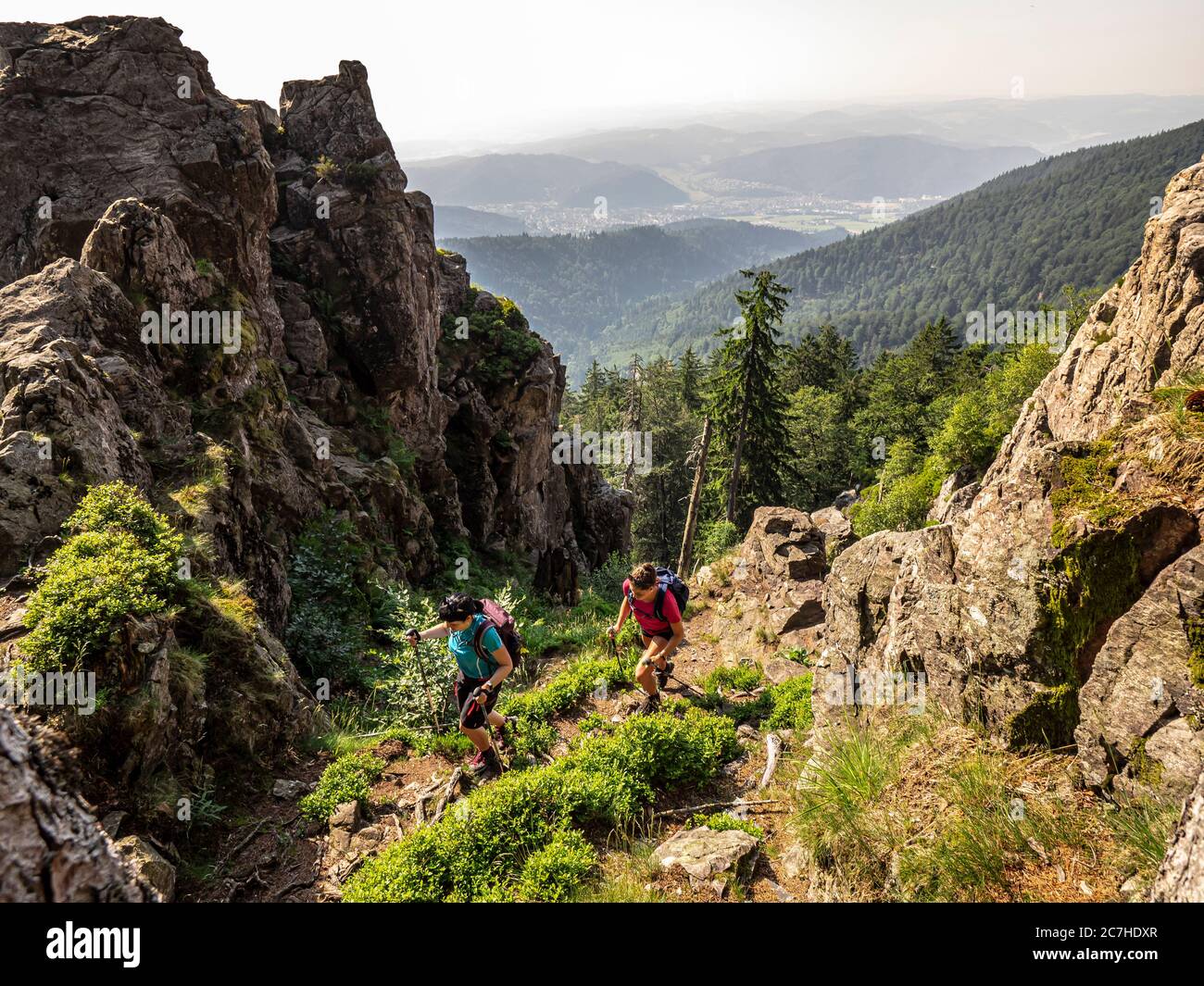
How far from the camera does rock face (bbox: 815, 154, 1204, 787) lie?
426cm

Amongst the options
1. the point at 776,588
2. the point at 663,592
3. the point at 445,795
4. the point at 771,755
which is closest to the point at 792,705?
the point at 771,755

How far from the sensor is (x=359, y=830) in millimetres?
6246

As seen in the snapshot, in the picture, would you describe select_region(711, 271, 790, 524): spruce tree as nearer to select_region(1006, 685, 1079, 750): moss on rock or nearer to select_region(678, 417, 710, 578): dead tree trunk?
select_region(678, 417, 710, 578): dead tree trunk

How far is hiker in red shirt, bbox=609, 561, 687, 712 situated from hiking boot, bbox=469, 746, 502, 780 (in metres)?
2.28

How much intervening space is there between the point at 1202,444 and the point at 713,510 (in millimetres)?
36174

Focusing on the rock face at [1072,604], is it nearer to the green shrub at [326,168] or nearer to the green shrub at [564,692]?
the green shrub at [564,692]

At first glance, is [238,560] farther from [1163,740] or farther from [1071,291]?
[1071,291]

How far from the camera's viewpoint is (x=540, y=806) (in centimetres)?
571

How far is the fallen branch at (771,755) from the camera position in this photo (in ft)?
21.7

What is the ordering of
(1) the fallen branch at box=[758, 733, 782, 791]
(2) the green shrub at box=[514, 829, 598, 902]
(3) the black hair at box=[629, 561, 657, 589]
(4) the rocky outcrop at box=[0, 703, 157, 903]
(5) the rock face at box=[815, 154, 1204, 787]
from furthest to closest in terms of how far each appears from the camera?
(3) the black hair at box=[629, 561, 657, 589] → (1) the fallen branch at box=[758, 733, 782, 791] → (2) the green shrub at box=[514, 829, 598, 902] → (5) the rock face at box=[815, 154, 1204, 787] → (4) the rocky outcrop at box=[0, 703, 157, 903]

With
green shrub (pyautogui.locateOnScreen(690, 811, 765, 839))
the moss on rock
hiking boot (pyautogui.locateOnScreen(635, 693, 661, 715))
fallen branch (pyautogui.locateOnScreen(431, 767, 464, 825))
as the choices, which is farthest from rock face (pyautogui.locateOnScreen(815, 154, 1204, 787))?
fallen branch (pyautogui.locateOnScreen(431, 767, 464, 825))

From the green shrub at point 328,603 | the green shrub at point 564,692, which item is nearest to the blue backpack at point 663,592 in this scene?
the green shrub at point 564,692

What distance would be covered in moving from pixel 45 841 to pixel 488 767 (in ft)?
18.4
